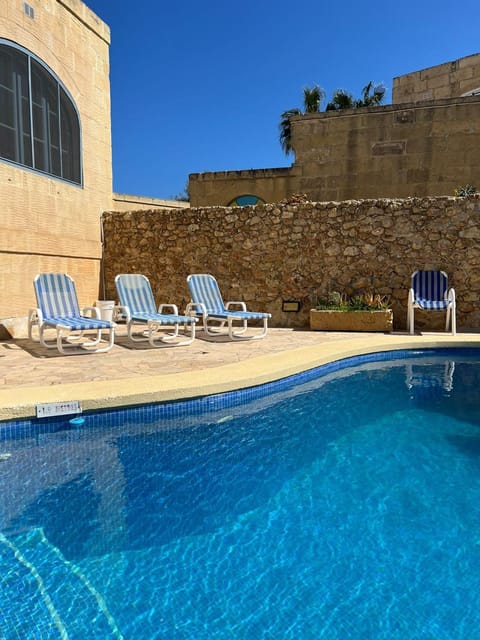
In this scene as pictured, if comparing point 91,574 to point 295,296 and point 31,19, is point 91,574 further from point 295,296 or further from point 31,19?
point 31,19

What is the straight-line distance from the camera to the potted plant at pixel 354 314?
8359 millimetres

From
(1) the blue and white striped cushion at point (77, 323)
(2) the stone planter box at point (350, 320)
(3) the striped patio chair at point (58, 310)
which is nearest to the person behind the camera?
(1) the blue and white striped cushion at point (77, 323)

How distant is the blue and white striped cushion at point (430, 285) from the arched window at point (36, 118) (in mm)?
6698

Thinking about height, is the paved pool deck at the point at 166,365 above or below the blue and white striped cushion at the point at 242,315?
below

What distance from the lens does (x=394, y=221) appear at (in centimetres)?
883

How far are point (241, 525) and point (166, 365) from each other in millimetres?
3025

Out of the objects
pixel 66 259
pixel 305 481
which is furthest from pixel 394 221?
pixel 305 481

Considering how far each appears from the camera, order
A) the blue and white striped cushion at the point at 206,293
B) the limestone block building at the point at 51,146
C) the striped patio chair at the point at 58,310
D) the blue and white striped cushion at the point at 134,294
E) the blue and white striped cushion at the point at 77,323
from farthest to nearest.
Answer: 1. the blue and white striped cushion at the point at 206,293
2. the blue and white striped cushion at the point at 134,294
3. the limestone block building at the point at 51,146
4. the striped patio chair at the point at 58,310
5. the blue and white striped cushion at the point at 77,323

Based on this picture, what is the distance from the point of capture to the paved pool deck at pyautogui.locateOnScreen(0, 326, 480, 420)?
424 centimetres

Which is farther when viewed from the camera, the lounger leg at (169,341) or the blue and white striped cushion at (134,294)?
the blue and white striped cushion at (134,294)

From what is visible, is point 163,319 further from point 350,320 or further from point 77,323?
point 350,320

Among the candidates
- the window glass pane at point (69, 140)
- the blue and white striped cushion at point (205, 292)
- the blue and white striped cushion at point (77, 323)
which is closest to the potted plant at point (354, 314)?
the blue and white striped cushion at point (205, 292)

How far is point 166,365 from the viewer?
5.56 metres

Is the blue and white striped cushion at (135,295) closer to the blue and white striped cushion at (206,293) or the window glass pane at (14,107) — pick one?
the blue and white striped cushion at (206,293)
